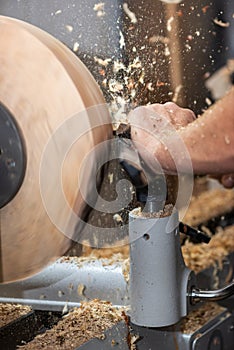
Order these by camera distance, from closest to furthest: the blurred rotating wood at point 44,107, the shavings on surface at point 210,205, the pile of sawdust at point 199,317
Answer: the blurred rotating wood at point 44,107
the pile of sawdust at point 199,317
the shavings on surface at point 210,205

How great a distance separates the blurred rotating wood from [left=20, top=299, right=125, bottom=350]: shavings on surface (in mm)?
156

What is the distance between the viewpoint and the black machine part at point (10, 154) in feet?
3.70

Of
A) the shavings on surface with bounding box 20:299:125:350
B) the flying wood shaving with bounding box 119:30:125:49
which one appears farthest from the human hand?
the shavings on surface with bounding box 20:299:125:350

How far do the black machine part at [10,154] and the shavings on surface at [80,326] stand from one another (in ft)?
0.79

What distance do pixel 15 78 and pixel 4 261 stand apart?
311 mm

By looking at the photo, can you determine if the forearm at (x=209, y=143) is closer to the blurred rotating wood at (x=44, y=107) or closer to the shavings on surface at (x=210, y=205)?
the blurred rotating wood at (x=44, y=107)

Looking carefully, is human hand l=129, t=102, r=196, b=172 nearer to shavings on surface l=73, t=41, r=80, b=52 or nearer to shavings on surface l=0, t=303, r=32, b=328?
shavings on surface l=73, t=41, r=80, b=52

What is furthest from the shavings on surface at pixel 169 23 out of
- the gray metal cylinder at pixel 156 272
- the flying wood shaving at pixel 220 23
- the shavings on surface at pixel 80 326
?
the shavings on surface at pixel 80 326

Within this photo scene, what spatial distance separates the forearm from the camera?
44.5 inches

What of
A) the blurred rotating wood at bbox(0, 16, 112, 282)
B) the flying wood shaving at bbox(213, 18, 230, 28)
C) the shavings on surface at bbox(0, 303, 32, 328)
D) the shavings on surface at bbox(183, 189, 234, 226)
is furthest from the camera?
the shavings on surface at bbox(183, 189, 234, 226)

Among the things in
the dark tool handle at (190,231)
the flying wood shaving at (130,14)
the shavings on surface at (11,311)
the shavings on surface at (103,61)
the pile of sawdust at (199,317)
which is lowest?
the pile of sawdust at (199,317)

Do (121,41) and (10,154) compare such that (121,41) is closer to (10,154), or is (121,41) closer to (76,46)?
(76,46)

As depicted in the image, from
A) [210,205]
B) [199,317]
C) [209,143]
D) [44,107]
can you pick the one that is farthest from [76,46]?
[210,205]

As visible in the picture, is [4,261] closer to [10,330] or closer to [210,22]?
[10,330]
